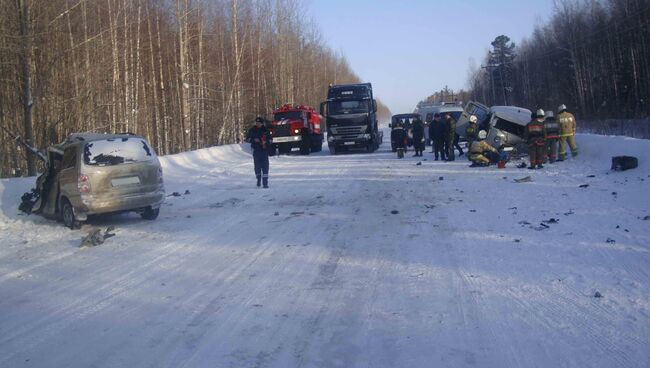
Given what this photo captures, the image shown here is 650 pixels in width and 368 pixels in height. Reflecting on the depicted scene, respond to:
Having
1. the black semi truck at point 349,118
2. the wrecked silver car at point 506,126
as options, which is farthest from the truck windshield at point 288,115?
the wrecked silver car at point 506,126

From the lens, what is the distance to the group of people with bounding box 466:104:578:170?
18.3 meters

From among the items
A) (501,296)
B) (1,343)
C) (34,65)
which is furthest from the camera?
(34,65)

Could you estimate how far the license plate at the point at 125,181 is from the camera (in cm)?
1088

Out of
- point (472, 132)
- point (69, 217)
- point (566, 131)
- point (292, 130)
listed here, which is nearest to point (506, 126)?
point (472, 132)

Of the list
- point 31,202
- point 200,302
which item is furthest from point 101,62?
point 200,302

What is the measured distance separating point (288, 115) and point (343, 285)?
88.5 feet

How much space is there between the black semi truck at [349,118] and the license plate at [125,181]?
19435 millimetres

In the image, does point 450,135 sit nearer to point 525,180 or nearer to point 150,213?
point 525,180

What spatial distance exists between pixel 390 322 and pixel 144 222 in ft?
24.9

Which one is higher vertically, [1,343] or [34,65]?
[34,65]

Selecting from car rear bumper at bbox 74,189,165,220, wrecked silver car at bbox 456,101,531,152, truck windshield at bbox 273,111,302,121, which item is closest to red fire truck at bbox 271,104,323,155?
truck windshield at bbox 273,111,302,121

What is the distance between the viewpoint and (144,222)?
11.6 m

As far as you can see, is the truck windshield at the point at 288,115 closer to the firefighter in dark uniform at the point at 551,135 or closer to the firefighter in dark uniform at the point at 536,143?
the firefighter in dark uniform at the point at 551,135

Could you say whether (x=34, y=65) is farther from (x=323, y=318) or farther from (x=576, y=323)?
(x=576, y=323)
